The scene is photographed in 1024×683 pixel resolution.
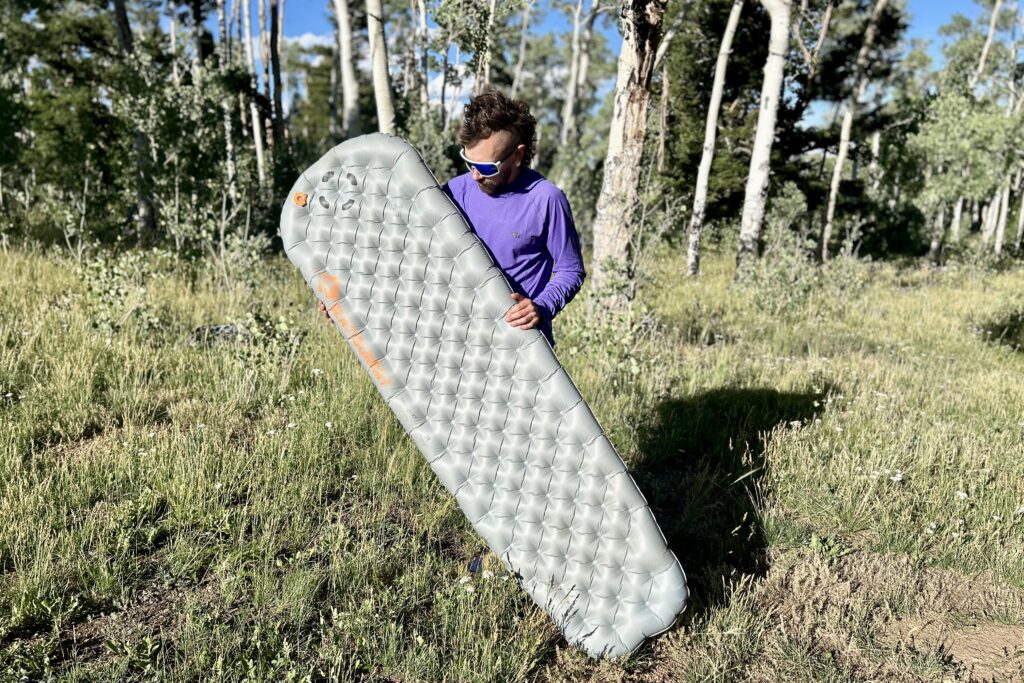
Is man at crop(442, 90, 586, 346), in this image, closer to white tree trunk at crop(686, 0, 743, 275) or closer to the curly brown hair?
the curly brown hair

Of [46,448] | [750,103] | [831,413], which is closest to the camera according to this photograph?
[46,448]

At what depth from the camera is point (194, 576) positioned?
7.72 ft

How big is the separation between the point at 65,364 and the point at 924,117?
22.1 m

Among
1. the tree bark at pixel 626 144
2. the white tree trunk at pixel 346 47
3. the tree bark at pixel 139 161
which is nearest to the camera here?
the tree bark at pixel 626 144

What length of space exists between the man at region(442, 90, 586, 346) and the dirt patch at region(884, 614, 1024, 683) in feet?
6.19

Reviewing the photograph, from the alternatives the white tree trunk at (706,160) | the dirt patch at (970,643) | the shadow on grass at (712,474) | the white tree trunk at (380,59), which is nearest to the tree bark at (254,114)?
the white tree trunk at (380,59)

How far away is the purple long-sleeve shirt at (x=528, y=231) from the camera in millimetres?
2365

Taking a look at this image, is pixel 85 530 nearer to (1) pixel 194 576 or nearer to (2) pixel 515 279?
(1) pixel 194 576

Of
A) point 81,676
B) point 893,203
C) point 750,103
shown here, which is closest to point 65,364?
point 81,676

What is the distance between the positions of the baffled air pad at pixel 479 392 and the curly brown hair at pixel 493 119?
8.7 inches

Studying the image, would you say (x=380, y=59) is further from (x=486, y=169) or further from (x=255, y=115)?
(x=255, y=115)

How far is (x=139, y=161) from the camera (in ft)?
30.4

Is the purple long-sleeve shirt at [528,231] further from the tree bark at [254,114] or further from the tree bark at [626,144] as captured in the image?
the tree bark at [254,114]

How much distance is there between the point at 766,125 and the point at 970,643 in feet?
32.9
